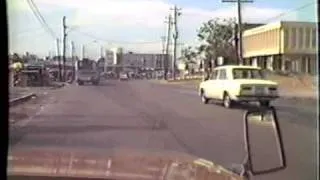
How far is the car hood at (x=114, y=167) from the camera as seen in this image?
205 inches

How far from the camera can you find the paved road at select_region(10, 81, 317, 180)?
33.1 ft

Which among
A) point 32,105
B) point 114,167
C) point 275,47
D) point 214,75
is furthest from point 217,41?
point 32,105

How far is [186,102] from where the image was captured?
71.0 feet

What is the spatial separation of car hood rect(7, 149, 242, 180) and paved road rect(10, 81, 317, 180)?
1.20m

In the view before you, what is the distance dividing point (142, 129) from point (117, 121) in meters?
2.45

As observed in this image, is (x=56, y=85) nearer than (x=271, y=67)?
No

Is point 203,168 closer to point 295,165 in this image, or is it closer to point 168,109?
point 295,165

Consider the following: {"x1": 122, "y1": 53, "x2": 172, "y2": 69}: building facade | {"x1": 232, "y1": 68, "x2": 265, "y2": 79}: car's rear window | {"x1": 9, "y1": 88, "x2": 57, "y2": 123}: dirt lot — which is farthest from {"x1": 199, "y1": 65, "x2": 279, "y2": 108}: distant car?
{"x1": 9, "y1": 88, "x2": 57, "y2": 123}: dirt lot

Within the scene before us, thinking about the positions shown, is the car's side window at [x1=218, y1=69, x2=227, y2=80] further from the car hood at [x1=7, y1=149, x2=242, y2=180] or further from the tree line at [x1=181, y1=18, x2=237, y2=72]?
the car hood at [x1=7, y1=149, x2=242, y2=180]

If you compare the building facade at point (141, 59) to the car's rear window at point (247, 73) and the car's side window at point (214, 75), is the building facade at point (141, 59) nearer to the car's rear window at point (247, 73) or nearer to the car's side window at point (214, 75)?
the car's side window at point (214, 75)

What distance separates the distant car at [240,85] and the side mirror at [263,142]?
0.62 meters

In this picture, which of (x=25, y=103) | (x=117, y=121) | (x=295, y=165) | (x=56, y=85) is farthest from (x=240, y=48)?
(x=56, y=85)

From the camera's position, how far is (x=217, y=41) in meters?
13.1

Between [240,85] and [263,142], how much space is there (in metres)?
1.14
